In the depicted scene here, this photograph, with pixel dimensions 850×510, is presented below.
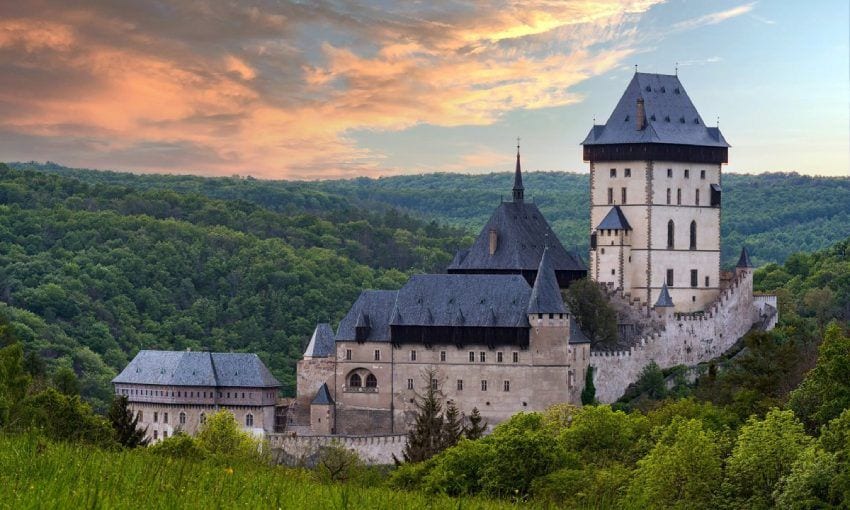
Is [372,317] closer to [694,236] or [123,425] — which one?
[123,425]

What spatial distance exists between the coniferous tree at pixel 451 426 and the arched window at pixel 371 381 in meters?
3.99

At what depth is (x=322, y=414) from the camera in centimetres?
6944

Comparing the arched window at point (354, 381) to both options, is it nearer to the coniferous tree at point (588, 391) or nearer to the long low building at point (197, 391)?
the long low building at point (197, 391)

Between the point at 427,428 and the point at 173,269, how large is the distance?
251 ft

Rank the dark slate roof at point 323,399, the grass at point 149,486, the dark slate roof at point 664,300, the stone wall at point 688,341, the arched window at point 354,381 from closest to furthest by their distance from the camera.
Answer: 1. the grass at point 149,486
2. the stone wall at point 688,341
3. the dark slate roof at point 323,399
4. the arched window at point 354,381
5. the dark slate roof at point 664,300

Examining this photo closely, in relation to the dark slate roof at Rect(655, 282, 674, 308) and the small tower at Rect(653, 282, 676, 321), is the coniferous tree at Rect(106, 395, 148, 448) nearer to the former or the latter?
the small tower at Rect(653, 282, 676, 321)

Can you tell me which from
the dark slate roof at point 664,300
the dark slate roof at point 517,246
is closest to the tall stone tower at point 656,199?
the dark slate roof at point 664,300

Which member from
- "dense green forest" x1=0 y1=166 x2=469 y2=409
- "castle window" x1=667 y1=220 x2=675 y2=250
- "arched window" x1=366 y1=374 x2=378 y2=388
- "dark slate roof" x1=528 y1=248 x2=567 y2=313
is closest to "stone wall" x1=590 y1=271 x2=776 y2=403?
→ "dark slate roof" x1=528 y1=248 x2=567 y2=313

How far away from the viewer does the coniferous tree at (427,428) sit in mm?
57969

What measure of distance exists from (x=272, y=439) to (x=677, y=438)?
1105 inches

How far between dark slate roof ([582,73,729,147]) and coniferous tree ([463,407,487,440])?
17.3m

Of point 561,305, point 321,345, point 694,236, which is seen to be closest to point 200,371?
point 321,345

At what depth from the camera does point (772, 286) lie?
104500 mm

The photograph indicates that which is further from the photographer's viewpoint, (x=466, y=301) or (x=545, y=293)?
(x=466, y=301)
